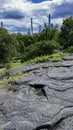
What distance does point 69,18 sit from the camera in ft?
199

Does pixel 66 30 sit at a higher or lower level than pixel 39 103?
lower

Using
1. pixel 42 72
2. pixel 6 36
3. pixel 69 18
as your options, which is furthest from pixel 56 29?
pixel 42 72

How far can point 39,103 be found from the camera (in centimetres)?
601

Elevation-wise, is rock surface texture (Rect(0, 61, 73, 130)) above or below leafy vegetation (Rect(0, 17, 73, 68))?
above

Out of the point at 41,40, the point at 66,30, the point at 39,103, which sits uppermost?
the point at 39,103

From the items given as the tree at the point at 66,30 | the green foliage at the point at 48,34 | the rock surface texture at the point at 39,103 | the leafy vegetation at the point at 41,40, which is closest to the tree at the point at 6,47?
the leafy vegetation at the point at 41,40

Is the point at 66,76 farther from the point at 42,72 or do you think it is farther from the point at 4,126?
the point at 4,126

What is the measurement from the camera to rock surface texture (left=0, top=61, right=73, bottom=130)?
5.22m

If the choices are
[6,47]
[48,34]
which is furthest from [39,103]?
[48,34]

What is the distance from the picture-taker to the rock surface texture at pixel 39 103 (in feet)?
17.1

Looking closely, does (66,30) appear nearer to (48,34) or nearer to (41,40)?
(48,34)

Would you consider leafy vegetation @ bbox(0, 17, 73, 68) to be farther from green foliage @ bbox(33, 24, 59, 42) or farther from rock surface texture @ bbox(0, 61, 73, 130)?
rock surface texture @ bbox(0, 61, 73, 130)

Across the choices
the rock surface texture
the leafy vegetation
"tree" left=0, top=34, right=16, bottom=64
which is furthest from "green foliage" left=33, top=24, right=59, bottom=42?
the rock surface texture

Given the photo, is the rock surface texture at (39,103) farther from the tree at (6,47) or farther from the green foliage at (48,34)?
the green foliage at (48,34)
